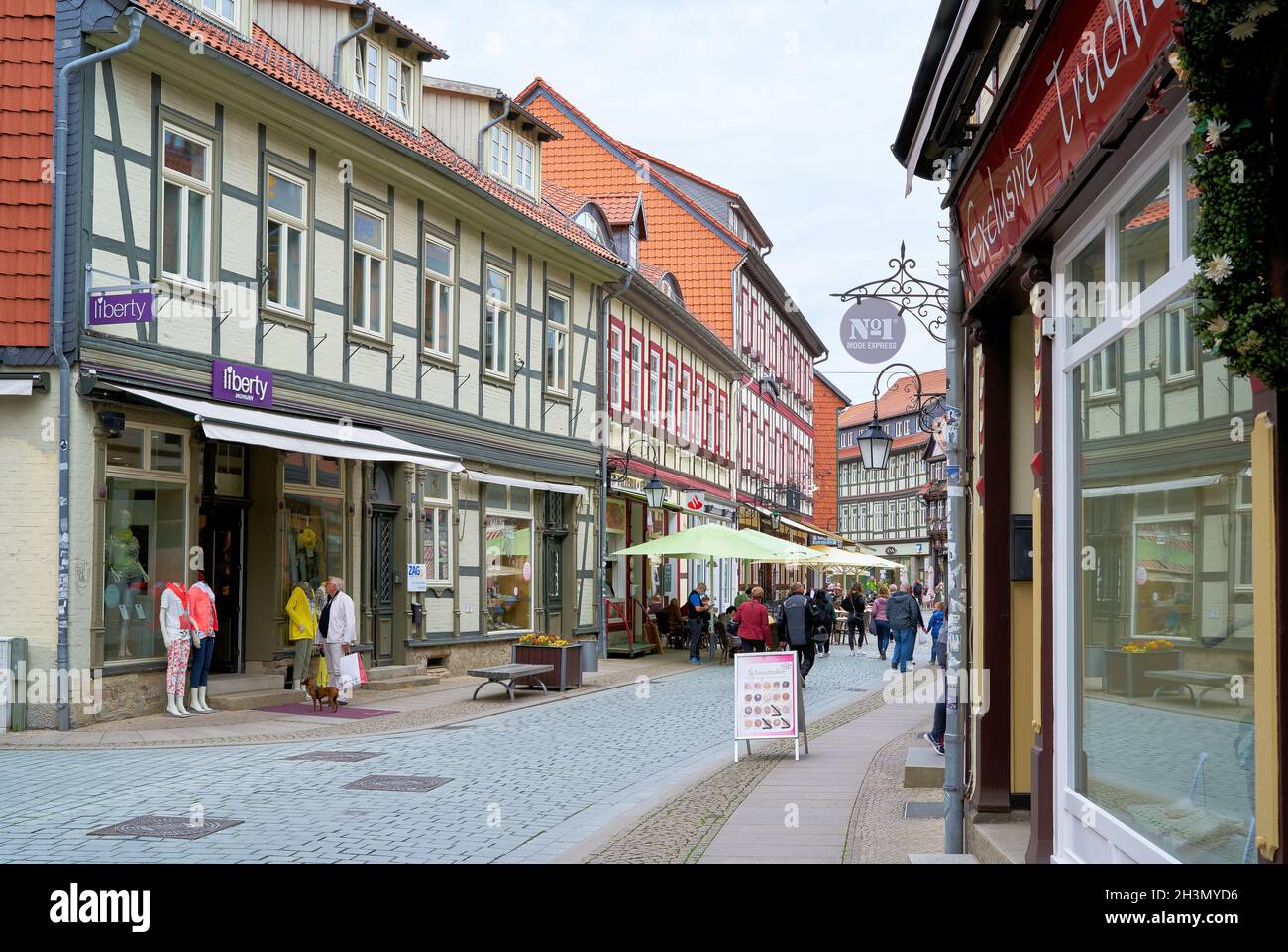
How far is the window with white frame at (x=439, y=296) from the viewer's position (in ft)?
70.3

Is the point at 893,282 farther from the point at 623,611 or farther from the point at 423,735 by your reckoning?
the point at 623,611

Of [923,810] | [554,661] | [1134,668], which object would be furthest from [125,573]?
[1134,668]

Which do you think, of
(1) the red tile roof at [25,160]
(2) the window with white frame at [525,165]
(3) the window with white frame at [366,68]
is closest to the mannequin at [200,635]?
(1) the red tile roof at [25,160]

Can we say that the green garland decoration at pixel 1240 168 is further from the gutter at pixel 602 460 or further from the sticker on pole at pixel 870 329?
the gutter at pixel 602 460

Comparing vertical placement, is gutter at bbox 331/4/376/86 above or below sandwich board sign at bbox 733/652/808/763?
above

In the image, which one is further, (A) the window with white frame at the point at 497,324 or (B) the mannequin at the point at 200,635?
(A) the window with white frame at the point at 497,324

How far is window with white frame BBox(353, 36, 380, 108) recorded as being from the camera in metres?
21.0

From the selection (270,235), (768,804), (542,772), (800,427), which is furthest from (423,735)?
(800,427)

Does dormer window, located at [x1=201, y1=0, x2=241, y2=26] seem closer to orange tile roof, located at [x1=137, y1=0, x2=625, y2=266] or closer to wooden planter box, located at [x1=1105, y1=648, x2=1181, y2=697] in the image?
orange tile roof, located at [x1=137, y1=0, x2=625, y2=266]

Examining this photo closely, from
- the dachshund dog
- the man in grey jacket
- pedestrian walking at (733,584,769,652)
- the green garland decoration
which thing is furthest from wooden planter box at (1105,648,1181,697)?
the man in grey jacket

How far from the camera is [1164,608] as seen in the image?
4656 millimetres

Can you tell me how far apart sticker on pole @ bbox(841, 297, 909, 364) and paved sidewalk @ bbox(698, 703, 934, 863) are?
385 cm

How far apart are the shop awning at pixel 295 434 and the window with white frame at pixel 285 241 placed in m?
1.57

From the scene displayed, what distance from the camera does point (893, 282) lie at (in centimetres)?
1198
